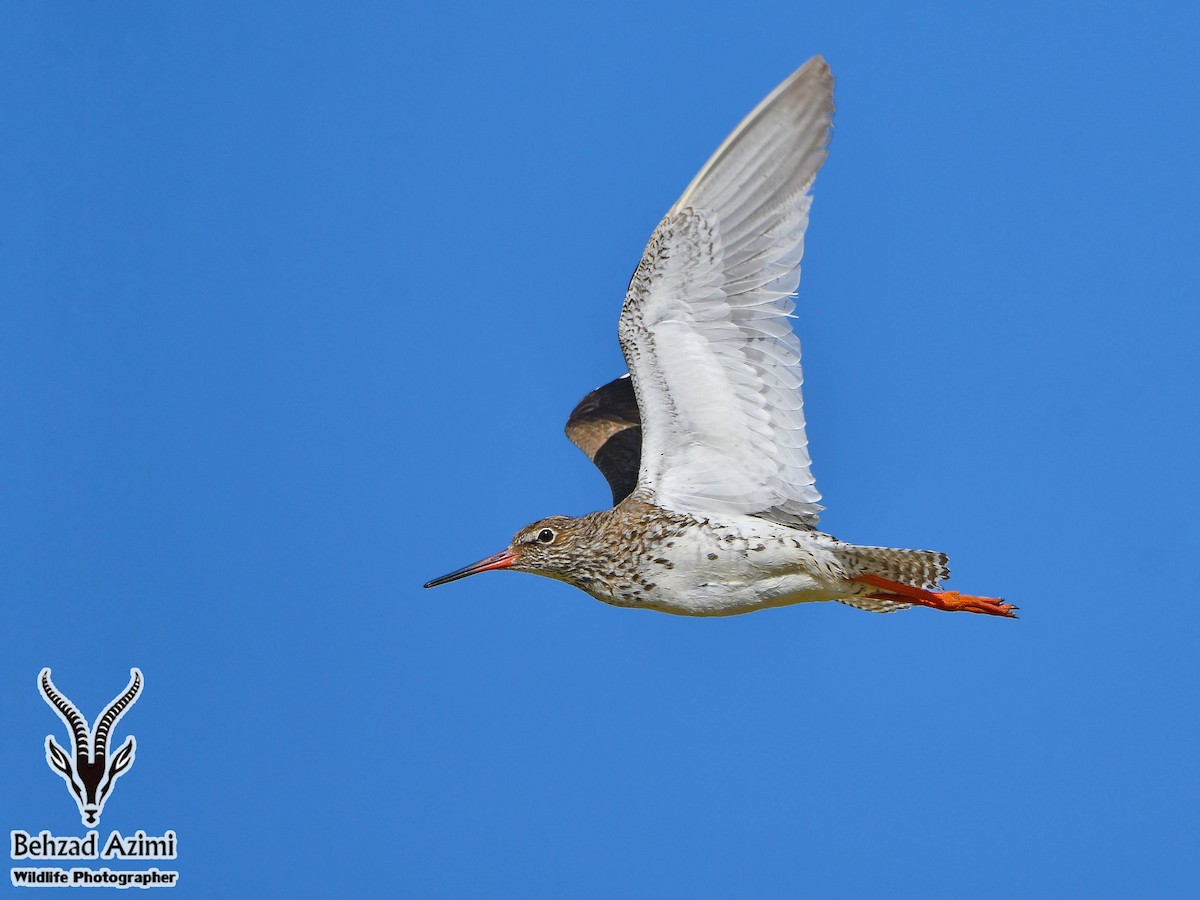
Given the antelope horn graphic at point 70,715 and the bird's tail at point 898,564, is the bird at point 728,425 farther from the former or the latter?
the antelope horn graphic at point 70,715

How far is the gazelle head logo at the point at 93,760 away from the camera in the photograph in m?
11.4

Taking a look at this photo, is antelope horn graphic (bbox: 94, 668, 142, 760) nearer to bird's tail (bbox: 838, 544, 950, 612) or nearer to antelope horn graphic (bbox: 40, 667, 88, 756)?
antelope horn graphic (bbox: 40, 667, 88, 756)

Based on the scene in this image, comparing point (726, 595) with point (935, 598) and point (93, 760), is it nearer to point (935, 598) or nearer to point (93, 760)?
point (935, 598)

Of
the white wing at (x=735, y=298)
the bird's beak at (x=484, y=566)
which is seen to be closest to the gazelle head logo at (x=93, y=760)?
the bird's beak at (x=484, y=566)

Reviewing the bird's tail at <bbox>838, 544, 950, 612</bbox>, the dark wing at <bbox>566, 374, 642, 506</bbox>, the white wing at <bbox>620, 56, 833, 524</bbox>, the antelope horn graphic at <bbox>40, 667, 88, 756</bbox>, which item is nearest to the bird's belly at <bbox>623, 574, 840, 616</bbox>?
the bird's tail at <bbox>838, 544, 950, 612</bbox>

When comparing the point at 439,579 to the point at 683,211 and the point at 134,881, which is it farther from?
the point at 134,881

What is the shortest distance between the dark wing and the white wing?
165cm

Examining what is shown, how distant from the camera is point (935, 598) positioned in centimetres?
974

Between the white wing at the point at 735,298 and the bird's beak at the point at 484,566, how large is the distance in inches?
50.9

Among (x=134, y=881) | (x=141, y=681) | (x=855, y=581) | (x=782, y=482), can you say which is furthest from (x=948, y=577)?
(x=134, y=881)

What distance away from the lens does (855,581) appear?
9.29 metres

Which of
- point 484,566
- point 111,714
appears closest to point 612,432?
point 484,566

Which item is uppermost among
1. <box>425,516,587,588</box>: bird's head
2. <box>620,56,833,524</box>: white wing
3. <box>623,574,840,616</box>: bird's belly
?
<box>620,56,833,524</box>: white wing

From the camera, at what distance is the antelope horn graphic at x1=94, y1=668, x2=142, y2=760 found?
11477 mm
